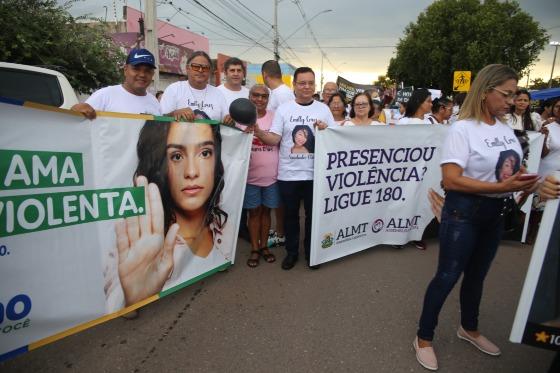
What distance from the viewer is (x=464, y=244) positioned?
2.26 metres

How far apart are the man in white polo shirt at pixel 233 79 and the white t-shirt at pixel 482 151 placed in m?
2.71

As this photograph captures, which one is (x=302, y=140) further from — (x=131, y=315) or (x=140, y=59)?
(x=131, y=315)

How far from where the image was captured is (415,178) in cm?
436

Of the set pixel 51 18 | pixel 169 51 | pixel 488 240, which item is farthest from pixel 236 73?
pixel 169 51

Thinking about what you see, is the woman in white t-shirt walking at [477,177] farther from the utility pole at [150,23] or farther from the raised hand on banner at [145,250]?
the utility pole at [150,23]

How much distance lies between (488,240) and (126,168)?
2.51m

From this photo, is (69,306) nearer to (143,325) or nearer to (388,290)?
(143,325)

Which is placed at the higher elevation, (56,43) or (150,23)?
(150,23)

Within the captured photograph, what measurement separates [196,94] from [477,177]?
2.69 m

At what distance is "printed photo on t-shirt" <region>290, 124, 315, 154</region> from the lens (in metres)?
3.68

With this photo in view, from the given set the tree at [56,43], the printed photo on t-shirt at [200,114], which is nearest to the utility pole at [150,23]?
the tree at [56,43]

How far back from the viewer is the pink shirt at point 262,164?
12.8ft

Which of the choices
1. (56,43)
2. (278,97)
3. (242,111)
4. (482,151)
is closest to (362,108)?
(278,97)

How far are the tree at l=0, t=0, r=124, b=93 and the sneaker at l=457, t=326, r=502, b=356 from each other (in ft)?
22.9
